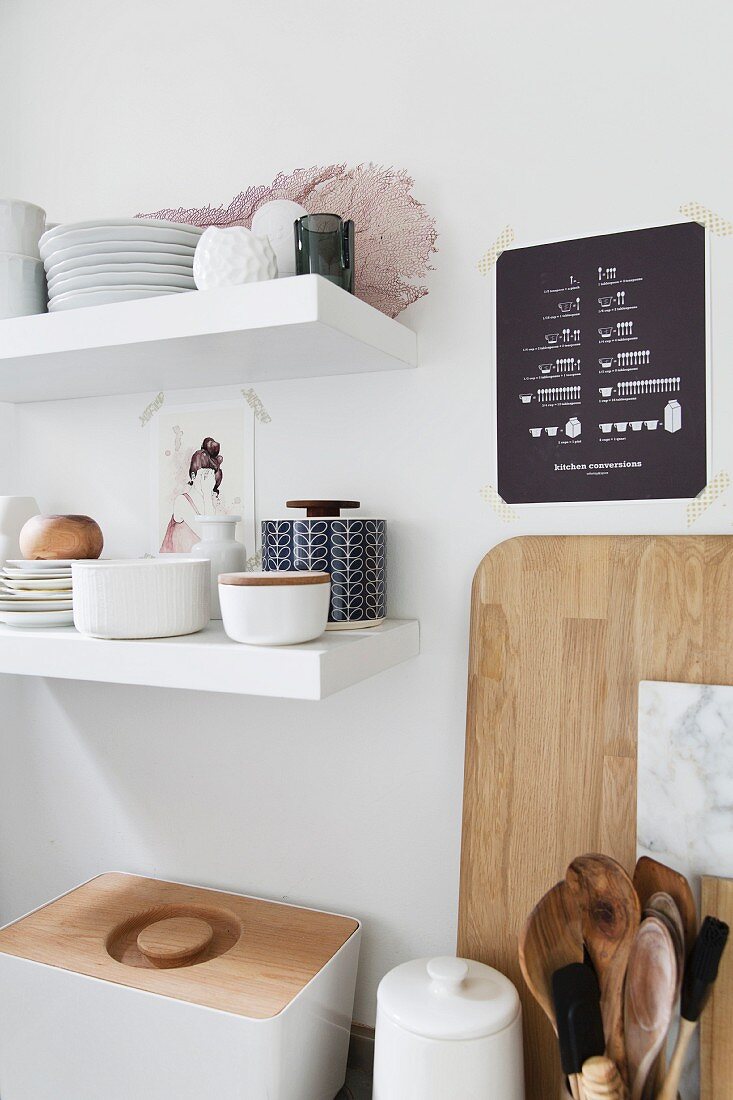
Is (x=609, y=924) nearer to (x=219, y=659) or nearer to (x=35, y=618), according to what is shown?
(x=219, y=659)

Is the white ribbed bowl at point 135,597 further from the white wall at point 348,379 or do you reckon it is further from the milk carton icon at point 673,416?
the milk carton icon at point 673,416

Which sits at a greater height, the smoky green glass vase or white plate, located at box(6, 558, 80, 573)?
the smoky green glass vase

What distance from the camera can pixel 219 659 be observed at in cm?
92

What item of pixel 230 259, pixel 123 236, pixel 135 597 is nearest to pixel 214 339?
pixel 230 259

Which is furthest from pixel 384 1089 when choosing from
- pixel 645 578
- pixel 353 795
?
pixel 645 578

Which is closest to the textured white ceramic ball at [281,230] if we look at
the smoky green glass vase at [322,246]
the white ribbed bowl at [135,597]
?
the smoky green glass vase at [322,246]

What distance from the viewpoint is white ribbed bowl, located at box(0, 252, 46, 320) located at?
1.13 m

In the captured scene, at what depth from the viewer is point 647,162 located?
98 cm

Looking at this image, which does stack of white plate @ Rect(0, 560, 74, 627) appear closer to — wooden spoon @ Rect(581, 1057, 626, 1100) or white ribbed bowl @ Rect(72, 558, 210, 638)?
white ribbed bowl @ Rect(72, 558, 210, 638)

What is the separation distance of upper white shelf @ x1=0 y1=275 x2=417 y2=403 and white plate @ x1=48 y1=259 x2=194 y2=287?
58 mm

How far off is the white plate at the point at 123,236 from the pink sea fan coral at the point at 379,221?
202mm

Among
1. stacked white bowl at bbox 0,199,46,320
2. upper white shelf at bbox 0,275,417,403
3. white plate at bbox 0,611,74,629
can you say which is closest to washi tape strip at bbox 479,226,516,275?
upper white shelf at bbox 0,275,417,403

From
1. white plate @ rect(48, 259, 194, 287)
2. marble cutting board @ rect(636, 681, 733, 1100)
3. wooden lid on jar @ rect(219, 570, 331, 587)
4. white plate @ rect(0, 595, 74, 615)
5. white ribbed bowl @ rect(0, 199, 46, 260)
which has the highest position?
white ribbed bowl @ rect(0, 199, 46, 260)

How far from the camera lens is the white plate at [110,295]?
104 centimetres
